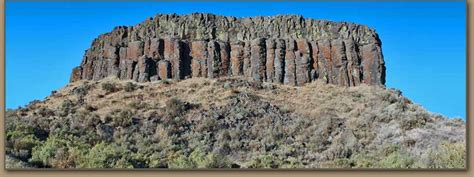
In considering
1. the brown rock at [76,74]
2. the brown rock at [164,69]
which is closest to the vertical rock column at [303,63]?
the brown rock at [164,69]

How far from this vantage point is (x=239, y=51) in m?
38.7

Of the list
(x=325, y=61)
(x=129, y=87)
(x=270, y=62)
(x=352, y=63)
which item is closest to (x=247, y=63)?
(x=270, y=62)

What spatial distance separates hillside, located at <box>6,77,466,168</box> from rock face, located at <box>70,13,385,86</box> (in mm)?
1012

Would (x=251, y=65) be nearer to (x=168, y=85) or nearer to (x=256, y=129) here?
(x=168, y=85)

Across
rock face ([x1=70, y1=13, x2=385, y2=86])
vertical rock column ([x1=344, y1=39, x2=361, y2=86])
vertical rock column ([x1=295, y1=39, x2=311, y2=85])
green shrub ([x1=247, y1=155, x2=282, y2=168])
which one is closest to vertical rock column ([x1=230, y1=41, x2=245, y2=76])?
rock face ([x1=70, y1=13, x2=385, y2=86])

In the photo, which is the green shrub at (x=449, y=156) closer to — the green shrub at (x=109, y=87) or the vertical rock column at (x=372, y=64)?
the vertical rock column at (x=372, y=64)

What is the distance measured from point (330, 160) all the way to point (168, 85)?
14.7 metres

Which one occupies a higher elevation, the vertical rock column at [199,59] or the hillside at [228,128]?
the vertical rock column at [199,59]

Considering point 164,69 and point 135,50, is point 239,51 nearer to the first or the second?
point 164,69

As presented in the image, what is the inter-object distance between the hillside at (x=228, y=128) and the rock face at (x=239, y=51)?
39.9 inches

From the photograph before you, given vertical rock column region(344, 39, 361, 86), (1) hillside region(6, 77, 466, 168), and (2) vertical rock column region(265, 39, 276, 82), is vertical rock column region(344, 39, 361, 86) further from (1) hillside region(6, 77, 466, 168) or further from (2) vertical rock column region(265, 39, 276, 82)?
(2) vertical rock column region(265, 39, 276, 82)

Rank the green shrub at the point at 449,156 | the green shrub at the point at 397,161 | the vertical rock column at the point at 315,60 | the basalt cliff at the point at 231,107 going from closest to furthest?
the green shrub at the point at 449,156 → the green shrub at the point at 397,161 → the basalt cliff at the point at 231,107 → the vertical rock column at the point at 315,60

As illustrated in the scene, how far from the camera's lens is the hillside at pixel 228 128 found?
21594 millimetres

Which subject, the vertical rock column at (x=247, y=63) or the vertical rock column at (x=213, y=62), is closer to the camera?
the vertical rock column at (x=213, y=62)
